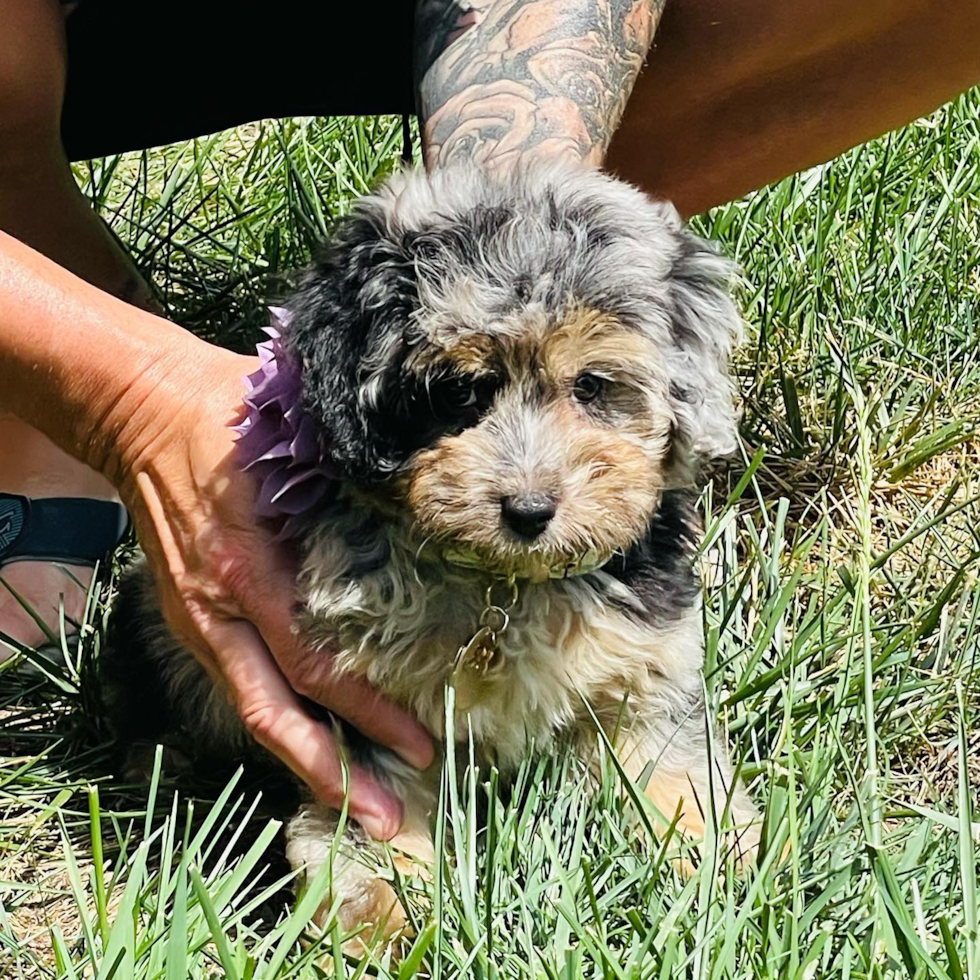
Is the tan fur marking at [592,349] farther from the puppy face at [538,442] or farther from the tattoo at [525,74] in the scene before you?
the tattoo at [525,74]

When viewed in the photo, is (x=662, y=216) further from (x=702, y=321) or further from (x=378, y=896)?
(x=378, y=896)

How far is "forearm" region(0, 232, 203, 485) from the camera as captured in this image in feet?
9.77

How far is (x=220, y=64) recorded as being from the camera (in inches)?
160

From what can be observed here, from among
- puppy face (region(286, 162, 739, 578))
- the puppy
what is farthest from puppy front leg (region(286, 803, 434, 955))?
puppy face (region(286, 162, 739, 578))

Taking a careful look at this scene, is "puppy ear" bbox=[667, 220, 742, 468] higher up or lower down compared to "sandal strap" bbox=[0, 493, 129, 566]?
higher up

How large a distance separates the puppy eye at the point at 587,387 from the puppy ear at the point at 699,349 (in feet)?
0.46

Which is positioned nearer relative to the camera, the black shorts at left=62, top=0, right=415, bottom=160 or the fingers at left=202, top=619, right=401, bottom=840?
the fingers at left=202, top=619, right=401, bottom=840

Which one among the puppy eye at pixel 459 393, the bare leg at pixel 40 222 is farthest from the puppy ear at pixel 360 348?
the bare leg at pixel 40 222

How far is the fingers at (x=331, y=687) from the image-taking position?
2.80m

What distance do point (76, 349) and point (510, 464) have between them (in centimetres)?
100

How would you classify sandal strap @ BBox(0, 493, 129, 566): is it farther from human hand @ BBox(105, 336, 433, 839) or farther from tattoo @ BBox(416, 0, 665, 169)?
tattoo @ BBox(416, 0, 665, 169)

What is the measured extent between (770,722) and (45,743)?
1689 millimetres

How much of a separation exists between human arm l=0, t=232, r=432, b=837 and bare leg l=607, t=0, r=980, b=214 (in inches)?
65.4

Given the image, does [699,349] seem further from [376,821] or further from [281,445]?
[376,821]
